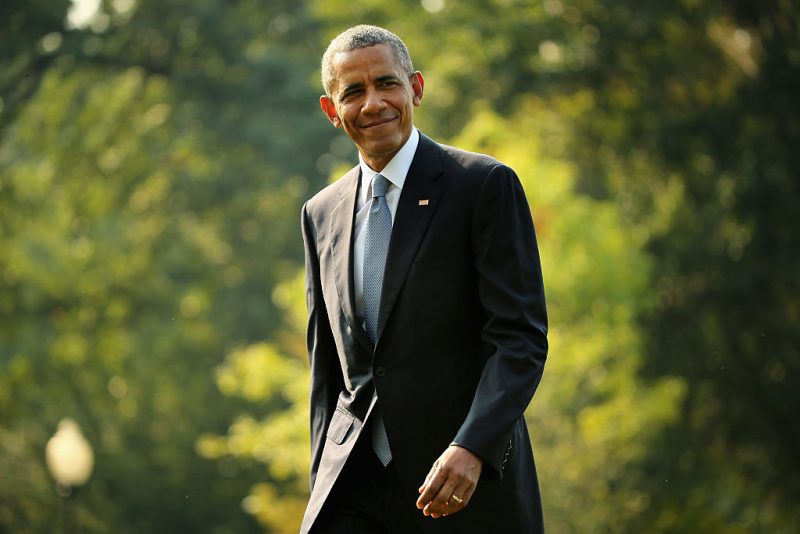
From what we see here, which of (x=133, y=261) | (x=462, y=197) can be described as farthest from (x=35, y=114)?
(x=462, y=197)

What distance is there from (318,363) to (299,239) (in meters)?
22.5

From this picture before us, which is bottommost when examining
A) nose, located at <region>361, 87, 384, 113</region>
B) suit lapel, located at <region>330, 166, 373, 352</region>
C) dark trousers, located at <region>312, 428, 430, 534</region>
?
dark trousers, located at <region>312, 428, 430, 534</region>

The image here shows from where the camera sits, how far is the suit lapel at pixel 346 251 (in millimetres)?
3443

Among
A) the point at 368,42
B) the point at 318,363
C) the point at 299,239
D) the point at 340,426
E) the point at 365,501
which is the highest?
the point at 299,239

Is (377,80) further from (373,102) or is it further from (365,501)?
(365,501)

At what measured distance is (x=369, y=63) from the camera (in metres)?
3.46

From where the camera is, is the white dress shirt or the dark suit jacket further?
the white dress shirt

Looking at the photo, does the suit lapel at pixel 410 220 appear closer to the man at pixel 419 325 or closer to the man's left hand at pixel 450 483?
the man at pixel 419 325

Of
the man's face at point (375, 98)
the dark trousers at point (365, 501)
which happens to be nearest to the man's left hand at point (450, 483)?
the dark trousers at point (365, 501)

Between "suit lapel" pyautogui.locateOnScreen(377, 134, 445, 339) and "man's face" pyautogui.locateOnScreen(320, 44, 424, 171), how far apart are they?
10cm

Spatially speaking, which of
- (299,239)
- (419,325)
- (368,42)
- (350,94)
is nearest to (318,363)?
(419,325)

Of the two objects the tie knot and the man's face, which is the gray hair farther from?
the tie knot

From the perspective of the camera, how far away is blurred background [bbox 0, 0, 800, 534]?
676 inches

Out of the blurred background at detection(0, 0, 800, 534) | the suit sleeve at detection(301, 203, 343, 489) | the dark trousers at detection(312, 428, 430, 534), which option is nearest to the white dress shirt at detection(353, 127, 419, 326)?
the suit sleeve at detection(301, 203, 343, 489)
